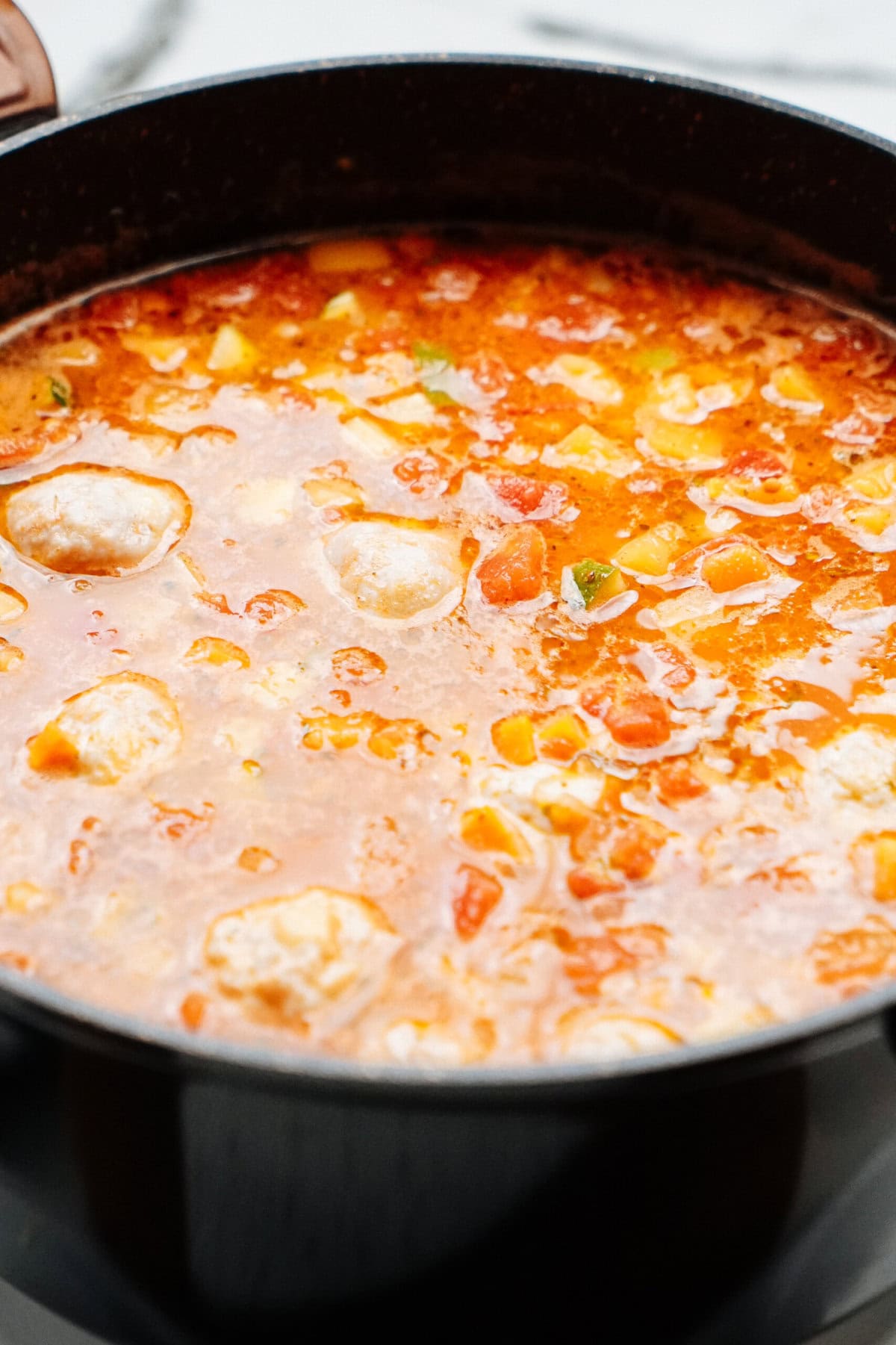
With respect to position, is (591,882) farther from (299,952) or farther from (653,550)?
(653,550)

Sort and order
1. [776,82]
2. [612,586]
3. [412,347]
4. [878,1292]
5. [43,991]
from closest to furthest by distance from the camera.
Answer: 1. [43,991]
2. [878,1292]
3. [612,586]
4. [412,347]
5. [776,82]

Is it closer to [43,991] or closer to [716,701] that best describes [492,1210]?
[43,991]

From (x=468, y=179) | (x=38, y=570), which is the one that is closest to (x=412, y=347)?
(x=468, y=179)


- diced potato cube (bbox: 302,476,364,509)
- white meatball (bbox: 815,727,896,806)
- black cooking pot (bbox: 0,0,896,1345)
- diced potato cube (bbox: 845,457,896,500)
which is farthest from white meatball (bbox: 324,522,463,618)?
black cooking pot (bbox: 0,0,896,1345)

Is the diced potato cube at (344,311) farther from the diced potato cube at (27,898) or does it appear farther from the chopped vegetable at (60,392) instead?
the diced potato cube at (27,898)

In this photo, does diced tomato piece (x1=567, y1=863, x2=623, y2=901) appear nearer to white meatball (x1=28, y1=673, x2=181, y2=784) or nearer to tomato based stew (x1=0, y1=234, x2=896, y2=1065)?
tomato based stew (x1=0, y1=234, x2=896, y2=1065)
